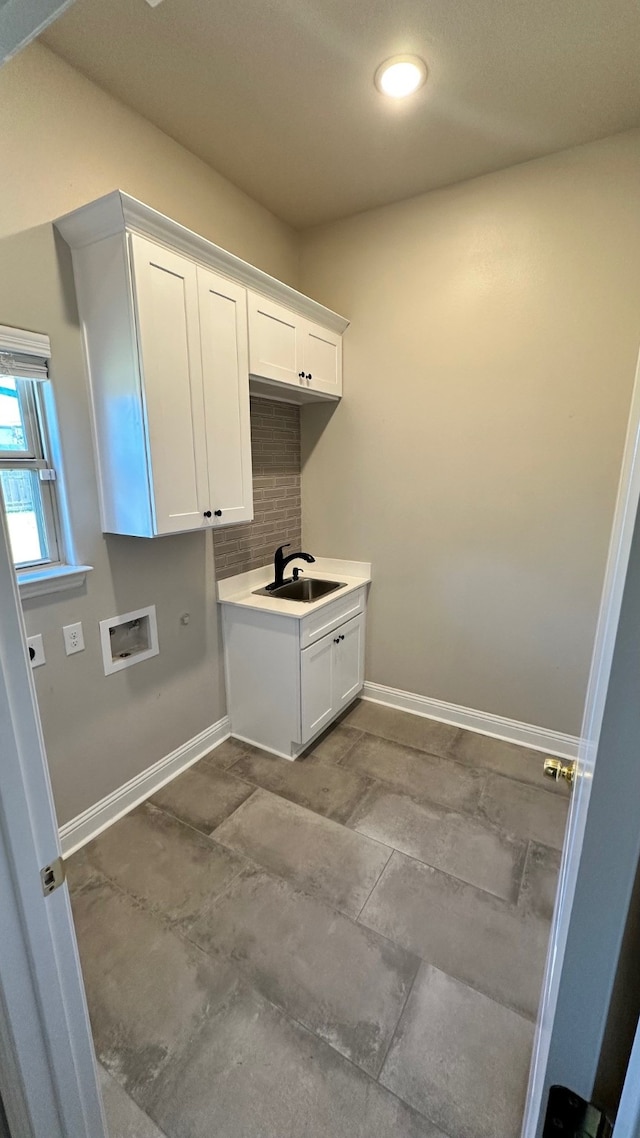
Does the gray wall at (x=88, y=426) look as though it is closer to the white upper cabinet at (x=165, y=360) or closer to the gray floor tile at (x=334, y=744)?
the white upper cabinet at (x=165, y=360)

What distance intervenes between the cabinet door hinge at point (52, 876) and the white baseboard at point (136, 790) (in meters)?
1.26

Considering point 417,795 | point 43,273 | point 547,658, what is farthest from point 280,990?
point 43,273

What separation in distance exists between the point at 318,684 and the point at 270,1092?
154cm

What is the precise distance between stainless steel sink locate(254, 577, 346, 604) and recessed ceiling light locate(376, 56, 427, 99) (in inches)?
88.4

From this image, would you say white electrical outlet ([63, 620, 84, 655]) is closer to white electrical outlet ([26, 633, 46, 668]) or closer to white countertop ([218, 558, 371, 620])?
white electrical outlet ([26, 633, 46, 668])

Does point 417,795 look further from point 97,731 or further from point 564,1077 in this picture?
point 564,1077

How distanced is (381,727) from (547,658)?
1059 mm

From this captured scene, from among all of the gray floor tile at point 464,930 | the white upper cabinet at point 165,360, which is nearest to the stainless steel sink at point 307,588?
the white upper cabinet at point 165,360

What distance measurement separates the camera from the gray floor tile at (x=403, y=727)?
266 cm

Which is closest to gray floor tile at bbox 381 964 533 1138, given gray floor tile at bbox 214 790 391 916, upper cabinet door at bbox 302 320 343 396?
gray floor tile at bbox 214 790 391 916

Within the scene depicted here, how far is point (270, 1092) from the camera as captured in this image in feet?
3.83

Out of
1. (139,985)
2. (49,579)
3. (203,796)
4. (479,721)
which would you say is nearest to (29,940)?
(139,985)

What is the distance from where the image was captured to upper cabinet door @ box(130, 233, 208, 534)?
65.9 inches

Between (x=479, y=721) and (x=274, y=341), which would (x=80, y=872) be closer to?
(x=479, y=721)
